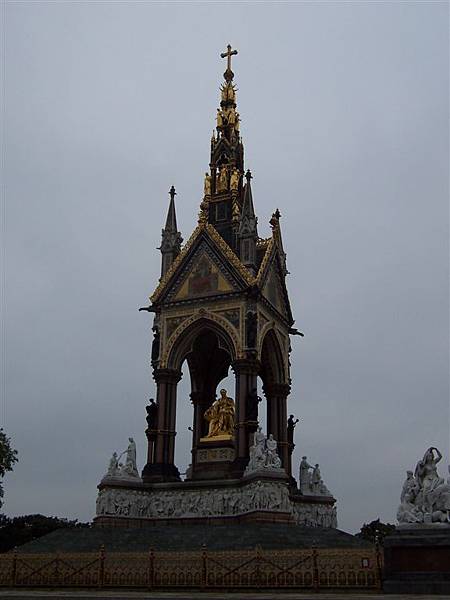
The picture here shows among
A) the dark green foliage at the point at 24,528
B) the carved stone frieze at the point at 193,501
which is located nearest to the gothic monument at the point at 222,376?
the carved stone frieze at the point at 193,501

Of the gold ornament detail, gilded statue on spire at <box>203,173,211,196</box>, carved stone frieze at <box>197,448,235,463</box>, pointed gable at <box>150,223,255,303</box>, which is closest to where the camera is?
carved stone frieze at <box>197,448,235,463</box>

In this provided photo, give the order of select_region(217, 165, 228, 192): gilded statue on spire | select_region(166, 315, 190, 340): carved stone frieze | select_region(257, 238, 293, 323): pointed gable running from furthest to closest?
select_region(217, 165, 228, 192): gilded statue on spire, select_region(257, 238, 293, 323): pointed gable, select_region(166, 315, 190, 340): carved stone frieze

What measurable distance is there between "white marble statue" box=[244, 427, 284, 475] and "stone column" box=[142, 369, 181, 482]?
3.98 m

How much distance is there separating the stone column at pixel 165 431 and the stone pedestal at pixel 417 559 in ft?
46.9

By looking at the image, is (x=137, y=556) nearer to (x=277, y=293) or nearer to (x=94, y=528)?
(x=94, y=528)

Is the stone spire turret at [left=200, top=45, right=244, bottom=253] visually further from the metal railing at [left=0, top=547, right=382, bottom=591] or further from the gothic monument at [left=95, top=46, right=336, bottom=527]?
the metal railing at [left=0, top=547, right=382, bottom=591]

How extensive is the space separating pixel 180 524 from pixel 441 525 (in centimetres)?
1315

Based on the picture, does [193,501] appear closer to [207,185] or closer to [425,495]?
[425,495]

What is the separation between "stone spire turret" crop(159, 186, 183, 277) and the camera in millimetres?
31859

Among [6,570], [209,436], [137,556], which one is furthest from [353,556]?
[209,436]

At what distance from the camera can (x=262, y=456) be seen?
25.1 metres

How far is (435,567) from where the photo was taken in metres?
14.4

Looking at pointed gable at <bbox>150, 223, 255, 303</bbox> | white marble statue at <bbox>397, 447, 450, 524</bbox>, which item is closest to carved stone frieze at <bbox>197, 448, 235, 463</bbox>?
pointed gable at <bbox>150, 223, 255, 303</bbox>

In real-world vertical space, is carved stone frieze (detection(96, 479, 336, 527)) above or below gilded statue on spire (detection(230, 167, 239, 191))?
below
